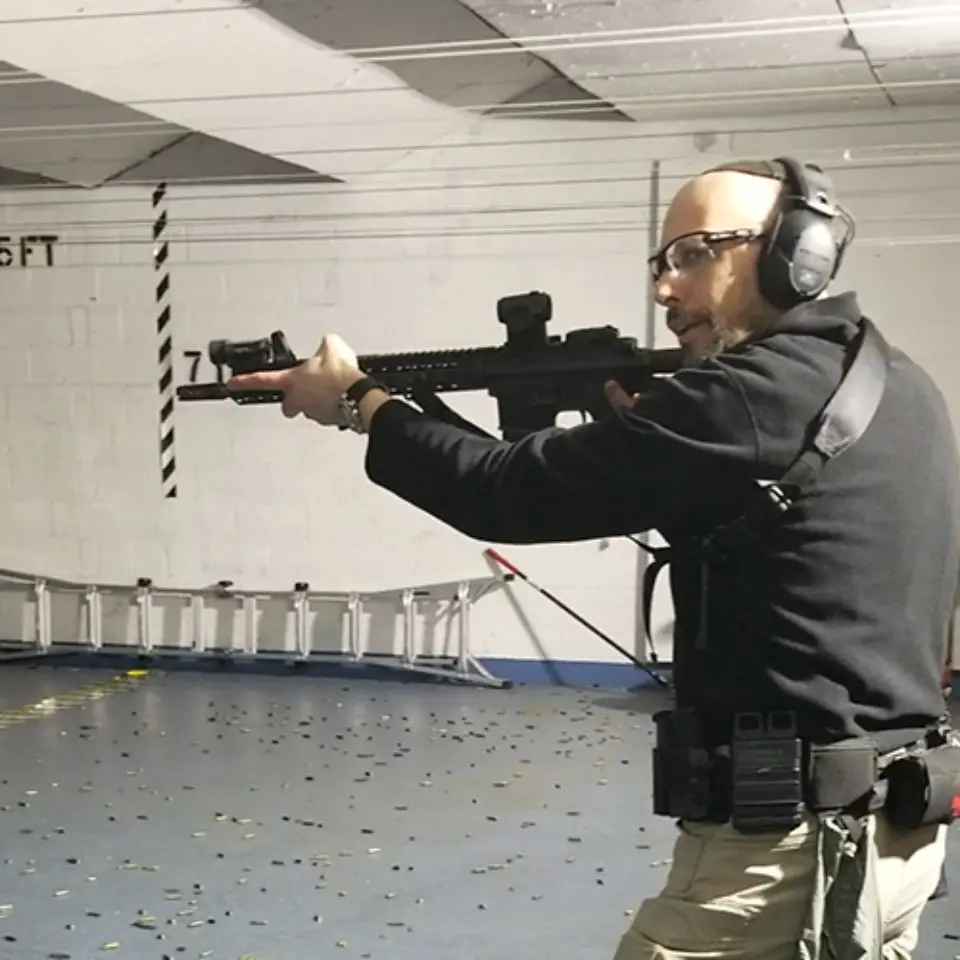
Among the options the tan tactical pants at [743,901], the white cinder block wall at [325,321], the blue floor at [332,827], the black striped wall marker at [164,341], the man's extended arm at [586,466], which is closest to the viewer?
the man's extended arm at [586,466]

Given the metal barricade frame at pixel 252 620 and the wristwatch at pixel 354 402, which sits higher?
the wristwatch at pixel 354 402

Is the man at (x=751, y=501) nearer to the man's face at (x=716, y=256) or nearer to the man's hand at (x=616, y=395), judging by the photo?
the man's face at (x=716, y=256)

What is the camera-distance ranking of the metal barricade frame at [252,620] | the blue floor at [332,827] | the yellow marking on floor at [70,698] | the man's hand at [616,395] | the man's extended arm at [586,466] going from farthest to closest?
the metal barricade frame at [252,620] → the yellow marking on floor at [70,698] → the blue floor at [332,827] → the man's hand at [616,395] → the man's extended arm at [586,466]

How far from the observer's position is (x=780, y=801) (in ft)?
5.05

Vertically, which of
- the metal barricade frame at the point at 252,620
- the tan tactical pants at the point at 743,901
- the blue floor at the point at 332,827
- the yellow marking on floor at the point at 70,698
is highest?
the tan tactical pants at the point at 743,901

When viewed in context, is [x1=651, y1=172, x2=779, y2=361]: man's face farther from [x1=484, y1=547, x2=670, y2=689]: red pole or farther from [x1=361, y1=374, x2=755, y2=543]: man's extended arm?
[x1=484, y1=547, x2=670, y2=689]: red pole

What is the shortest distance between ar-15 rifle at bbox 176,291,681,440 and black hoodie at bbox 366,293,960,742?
34 cm

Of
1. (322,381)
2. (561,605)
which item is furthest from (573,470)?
(561,605)

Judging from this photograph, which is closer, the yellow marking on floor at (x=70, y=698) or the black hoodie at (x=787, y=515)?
the black hoodie at (x=787, y=515)

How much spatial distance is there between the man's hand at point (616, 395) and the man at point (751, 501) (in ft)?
0.72

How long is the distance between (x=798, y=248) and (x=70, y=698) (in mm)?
4963

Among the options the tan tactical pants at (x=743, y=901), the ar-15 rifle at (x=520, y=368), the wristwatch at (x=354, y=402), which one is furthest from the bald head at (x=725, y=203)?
the tan tactical pants at (x=743, y=901)

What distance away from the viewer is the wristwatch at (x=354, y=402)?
68.0 inches

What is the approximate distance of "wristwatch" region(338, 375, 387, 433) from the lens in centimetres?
173
